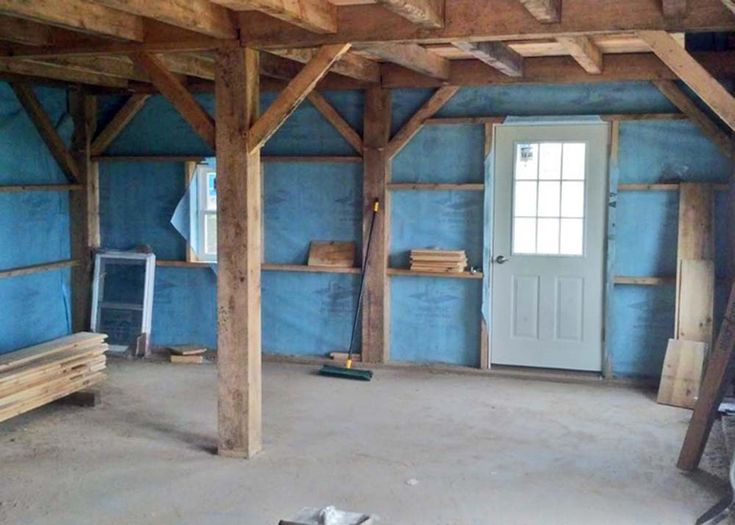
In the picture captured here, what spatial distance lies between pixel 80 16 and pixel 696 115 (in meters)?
4.63

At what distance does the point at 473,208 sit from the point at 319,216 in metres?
1.47

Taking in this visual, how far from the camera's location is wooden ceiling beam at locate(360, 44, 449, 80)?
17.9ft

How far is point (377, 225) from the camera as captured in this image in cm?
751

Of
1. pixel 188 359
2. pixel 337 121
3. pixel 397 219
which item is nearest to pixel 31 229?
pixel 188 359

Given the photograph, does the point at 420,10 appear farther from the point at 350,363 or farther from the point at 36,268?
the point at 36,268

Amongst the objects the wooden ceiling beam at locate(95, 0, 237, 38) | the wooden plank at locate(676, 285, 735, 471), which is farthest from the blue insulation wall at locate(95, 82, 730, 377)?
the wooden ceiling beam at locate(95, 0, 237, 38)

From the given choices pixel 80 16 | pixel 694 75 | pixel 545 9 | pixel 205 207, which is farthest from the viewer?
pixel 205 207

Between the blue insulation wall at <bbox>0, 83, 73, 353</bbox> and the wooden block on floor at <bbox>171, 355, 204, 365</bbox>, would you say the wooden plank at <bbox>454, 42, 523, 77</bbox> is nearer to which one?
the wooden block on floor at <bbox>171, 355, 204, 365</bbox>

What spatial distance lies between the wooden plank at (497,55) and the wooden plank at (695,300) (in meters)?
2.04

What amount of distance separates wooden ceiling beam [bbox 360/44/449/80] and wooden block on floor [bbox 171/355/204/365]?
3357 mm

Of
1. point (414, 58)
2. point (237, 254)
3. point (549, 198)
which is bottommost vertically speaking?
point (237, 254)

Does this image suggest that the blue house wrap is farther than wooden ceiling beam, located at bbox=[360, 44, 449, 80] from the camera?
Yes

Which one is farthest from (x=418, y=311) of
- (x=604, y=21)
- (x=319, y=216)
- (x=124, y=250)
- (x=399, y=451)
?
(x=604, y=21)

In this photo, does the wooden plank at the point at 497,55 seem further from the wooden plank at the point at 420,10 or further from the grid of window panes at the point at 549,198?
the grid of window panes at the point at 549,198
